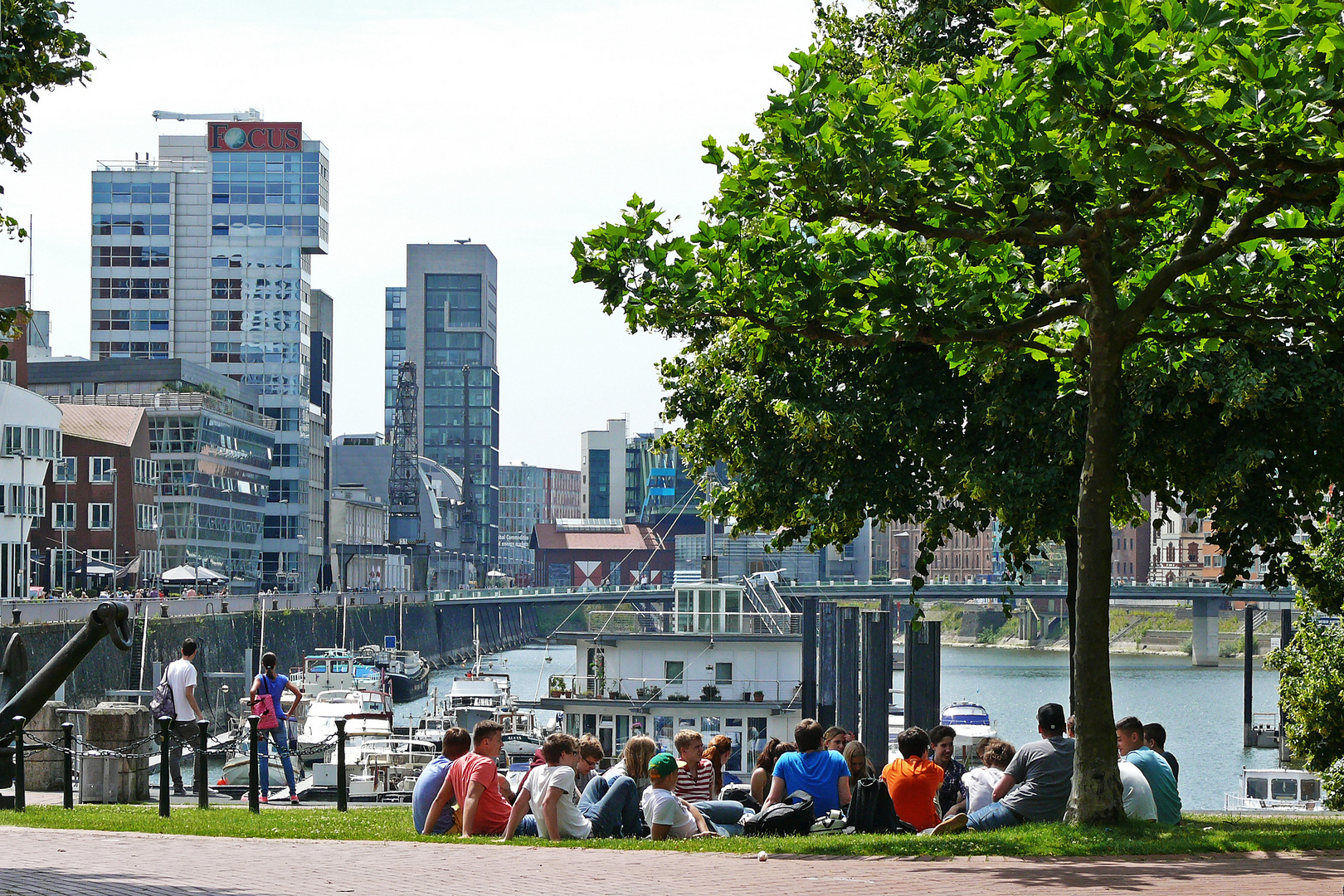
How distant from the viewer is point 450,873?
11.1 meters

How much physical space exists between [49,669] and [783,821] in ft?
25.7

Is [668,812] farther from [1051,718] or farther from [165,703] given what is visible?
[165,703]

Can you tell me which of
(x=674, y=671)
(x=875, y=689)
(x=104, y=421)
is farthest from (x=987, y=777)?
(x=104, y=421)

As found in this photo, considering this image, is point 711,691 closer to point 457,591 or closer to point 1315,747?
point 1315,747

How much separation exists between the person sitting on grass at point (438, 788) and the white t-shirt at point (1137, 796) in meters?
5.24

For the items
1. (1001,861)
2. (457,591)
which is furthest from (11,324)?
(457,591)

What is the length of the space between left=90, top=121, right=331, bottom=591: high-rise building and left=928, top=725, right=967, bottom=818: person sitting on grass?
133106mm

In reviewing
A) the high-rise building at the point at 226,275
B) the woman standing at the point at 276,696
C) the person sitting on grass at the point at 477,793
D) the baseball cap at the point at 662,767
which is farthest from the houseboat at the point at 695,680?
the high-rise building at the point at 226,275

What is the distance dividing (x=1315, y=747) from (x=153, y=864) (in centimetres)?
2518

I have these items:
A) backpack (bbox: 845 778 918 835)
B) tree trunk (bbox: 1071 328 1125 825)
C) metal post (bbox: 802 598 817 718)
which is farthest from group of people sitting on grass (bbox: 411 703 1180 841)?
metal post (bbox: 802 598 817 718)

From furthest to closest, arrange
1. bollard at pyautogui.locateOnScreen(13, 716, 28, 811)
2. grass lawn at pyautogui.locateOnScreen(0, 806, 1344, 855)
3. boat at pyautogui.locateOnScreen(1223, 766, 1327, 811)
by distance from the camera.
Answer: boat at pyautogui.locateOnScreen(1223, 766, 1327, 811) < bollard at pyautogui.locateOnScreen(13, 716, 28, 811) < grass lawn at pyautogui.locateOnScreen(0, 806, 1344, 855)

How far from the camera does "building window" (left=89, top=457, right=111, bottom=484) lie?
96.5 meters

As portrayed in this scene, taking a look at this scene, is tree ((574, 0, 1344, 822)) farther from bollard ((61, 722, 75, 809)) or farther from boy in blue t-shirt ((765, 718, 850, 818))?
bollard ((61, 722, 75, 809))

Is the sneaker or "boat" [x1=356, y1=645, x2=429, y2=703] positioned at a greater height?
the sneaker
